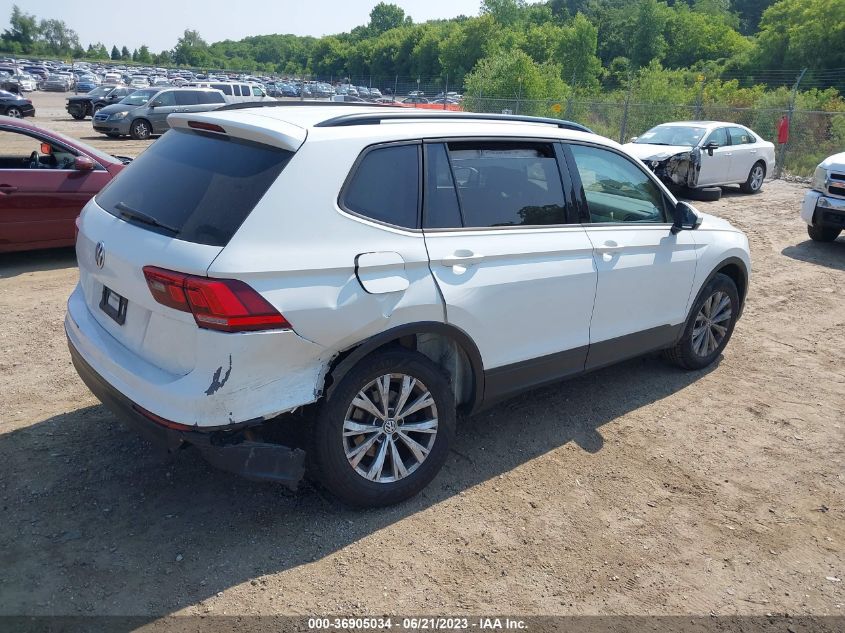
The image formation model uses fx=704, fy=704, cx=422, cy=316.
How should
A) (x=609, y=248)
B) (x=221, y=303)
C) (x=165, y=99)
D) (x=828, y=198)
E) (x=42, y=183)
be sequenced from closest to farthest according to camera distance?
(x=221, y=303)
(x=609, y=248)
(x=42, y=183)
(x=828, y=198)
(x=165, y=99)

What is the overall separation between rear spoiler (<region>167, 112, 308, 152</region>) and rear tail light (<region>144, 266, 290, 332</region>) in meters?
0.72

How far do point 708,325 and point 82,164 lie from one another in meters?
6.60

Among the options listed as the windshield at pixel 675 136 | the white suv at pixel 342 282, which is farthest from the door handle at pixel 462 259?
the windshield at pixel 675 136

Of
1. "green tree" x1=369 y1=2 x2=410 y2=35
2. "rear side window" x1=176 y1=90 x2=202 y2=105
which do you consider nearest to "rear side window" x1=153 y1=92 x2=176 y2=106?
"rear side window" x1=176 y1=90 x2=202 y2=105

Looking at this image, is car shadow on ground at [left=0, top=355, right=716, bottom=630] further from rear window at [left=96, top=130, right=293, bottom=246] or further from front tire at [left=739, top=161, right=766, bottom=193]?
front tire at [left=739, top=161, right=766, bottom=193]

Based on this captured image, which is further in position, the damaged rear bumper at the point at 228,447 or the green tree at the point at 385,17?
the green tree at the point at 385,17

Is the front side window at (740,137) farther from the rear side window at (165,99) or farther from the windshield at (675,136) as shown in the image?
the rear side window at (165,99)

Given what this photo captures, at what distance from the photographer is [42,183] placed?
7.45 meters

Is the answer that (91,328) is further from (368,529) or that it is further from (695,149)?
(695,149)

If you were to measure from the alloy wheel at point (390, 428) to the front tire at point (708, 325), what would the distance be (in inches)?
102

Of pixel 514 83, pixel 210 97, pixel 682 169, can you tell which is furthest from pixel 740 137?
pixel 514 83

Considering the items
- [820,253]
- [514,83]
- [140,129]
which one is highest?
[514,83]

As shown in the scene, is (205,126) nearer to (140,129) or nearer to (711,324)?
(711,324)

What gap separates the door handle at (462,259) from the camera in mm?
3518
